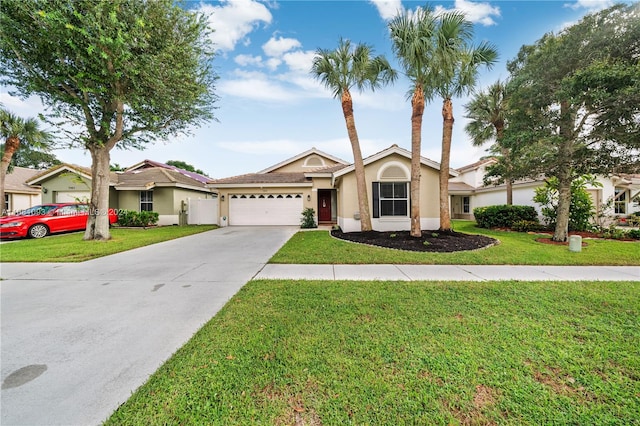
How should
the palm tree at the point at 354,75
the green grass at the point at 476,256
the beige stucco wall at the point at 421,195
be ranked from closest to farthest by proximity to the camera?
1. the green grass at the point at 476,256
2. the palm tree at the point at 354,75
3. the beige stucco wall at the point at 421,195

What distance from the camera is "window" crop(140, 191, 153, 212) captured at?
1675cm

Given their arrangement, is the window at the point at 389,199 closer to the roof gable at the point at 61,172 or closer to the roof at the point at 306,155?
the roof at the point at 306,155

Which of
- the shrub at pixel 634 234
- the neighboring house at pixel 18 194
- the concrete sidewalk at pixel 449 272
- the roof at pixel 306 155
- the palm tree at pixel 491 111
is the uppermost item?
the palm tree at pixel 491 111

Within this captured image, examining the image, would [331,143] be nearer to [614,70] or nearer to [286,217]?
[286,217]

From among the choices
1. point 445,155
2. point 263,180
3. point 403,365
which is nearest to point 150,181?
point 263,180

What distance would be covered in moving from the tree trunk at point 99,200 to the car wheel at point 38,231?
2.70m

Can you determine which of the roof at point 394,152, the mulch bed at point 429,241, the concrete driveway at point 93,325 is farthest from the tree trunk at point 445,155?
the concrete driveway at point 93,325

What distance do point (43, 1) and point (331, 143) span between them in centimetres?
1610

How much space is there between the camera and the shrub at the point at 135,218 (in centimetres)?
1528

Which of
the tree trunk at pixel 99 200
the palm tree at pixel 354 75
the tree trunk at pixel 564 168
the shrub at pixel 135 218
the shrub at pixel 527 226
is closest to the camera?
the tree trunk at pixel 564 168

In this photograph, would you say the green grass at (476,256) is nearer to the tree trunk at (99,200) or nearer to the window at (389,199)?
the window at (389,199)

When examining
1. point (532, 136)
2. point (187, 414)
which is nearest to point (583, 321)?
point (187, 414)

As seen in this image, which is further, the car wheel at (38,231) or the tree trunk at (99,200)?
the car wheel at (38,231)

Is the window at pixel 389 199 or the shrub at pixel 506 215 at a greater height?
the window at pixel 389 199
